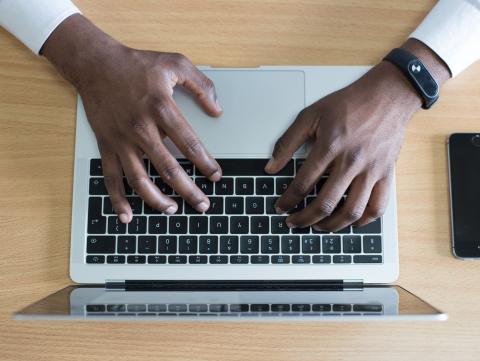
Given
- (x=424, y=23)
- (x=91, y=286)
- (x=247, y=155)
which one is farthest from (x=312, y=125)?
(x=91, y=286)

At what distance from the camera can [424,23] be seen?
689 millimetres

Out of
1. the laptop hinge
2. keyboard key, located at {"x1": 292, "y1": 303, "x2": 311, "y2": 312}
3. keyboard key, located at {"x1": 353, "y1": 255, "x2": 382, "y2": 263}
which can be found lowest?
keyboard key, located at {"x1": 292, "y1": 303, "x2": 311, "y2": 312}

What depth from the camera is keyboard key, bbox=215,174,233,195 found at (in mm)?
679

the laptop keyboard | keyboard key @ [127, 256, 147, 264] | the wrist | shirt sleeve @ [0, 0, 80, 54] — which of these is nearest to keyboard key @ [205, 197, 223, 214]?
the laptop keyboard

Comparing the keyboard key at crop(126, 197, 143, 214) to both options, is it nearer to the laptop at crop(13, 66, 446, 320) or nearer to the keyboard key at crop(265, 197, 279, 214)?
the laptop at crop(13, 66, 446, 320)

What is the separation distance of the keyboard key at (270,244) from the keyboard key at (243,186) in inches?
2.8

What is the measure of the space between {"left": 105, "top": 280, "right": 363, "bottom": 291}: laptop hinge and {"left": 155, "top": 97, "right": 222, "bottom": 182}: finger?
161 millimetres

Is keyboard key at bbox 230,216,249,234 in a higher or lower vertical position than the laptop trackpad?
lower

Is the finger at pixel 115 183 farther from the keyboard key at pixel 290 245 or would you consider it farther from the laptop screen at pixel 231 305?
the keyboard key at pixel 290 245

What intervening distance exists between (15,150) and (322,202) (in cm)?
46

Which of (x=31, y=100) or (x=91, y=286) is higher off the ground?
(x=31, y=100)

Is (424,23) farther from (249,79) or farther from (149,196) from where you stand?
(149,196)

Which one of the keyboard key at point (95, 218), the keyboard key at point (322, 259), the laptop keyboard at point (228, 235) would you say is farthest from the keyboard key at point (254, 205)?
the keyboard key at point (95, 218)

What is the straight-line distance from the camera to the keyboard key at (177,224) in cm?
67
